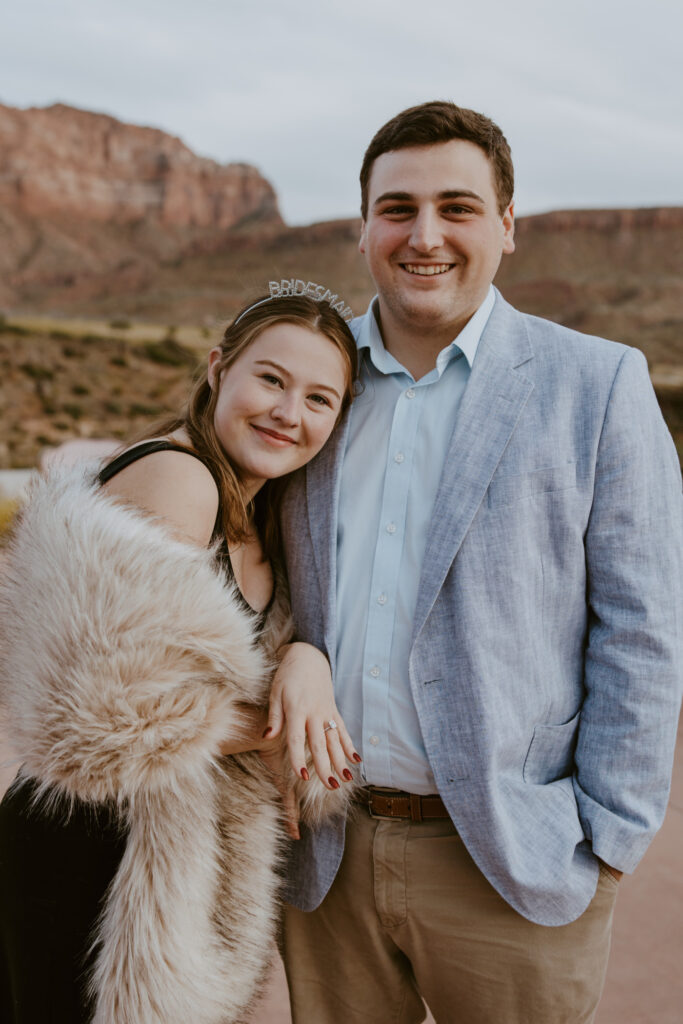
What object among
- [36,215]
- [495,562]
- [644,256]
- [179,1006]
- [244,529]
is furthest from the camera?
[36,215]

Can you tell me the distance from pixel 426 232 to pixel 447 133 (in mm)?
206

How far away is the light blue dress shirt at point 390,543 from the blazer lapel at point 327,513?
0.10 ft

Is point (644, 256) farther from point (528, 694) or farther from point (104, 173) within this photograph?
point (528, 694)

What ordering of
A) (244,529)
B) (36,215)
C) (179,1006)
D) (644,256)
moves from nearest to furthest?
(179,1006) → (244,529) → (644,256) → (36,215)

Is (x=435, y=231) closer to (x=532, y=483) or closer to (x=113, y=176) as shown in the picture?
(x=532, y=483)

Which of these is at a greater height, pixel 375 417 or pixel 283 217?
pixel 283 217

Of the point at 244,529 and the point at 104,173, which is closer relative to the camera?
the point at 244,529

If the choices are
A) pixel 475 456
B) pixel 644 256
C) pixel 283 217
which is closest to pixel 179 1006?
pixel 475 456

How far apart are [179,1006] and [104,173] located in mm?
90837

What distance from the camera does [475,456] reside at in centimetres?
166

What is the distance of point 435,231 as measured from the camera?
172 cm

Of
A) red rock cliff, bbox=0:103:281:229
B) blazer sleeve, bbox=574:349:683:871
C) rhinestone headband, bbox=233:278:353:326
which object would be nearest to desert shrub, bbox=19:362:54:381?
rhinestone headband, bbox=233:278:353:326

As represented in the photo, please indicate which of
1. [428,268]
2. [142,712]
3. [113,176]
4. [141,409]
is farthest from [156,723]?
[113,176]

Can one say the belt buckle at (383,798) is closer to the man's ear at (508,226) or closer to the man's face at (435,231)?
the man's face at (435,231)
